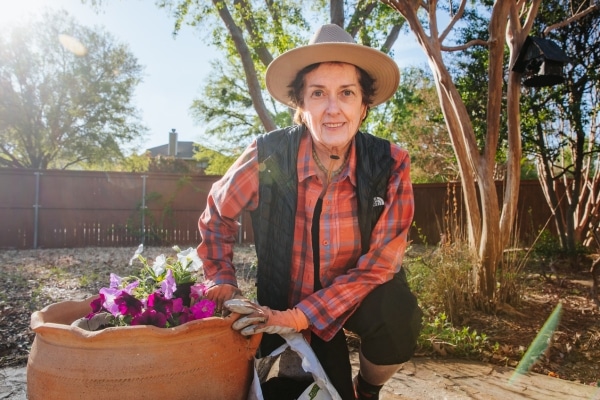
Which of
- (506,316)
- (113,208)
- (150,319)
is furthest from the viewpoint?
(113,208)

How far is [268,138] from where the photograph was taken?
1971 mm

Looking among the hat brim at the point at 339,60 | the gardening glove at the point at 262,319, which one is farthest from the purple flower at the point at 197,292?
the hat brim at the point at 339,60

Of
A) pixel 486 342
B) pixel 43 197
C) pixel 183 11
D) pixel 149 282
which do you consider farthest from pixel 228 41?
pixel 149 282

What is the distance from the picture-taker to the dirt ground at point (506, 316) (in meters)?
2.87

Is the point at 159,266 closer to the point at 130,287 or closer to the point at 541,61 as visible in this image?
the point at 130,287

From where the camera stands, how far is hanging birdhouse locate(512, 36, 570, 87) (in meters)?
3.96

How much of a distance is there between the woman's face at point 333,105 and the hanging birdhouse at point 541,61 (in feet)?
9.05

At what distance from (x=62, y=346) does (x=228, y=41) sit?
7.69m

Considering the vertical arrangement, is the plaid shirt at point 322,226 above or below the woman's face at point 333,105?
below

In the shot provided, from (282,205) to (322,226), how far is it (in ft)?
0.57

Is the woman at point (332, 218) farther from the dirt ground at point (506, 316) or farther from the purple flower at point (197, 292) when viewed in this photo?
the dirt ground at point (506, 316)

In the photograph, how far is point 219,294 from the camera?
5.41ft

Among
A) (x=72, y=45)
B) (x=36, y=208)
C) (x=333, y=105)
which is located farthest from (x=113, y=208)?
(x=72, y=45)

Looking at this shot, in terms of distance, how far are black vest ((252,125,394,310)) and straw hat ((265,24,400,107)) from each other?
1.09ft
